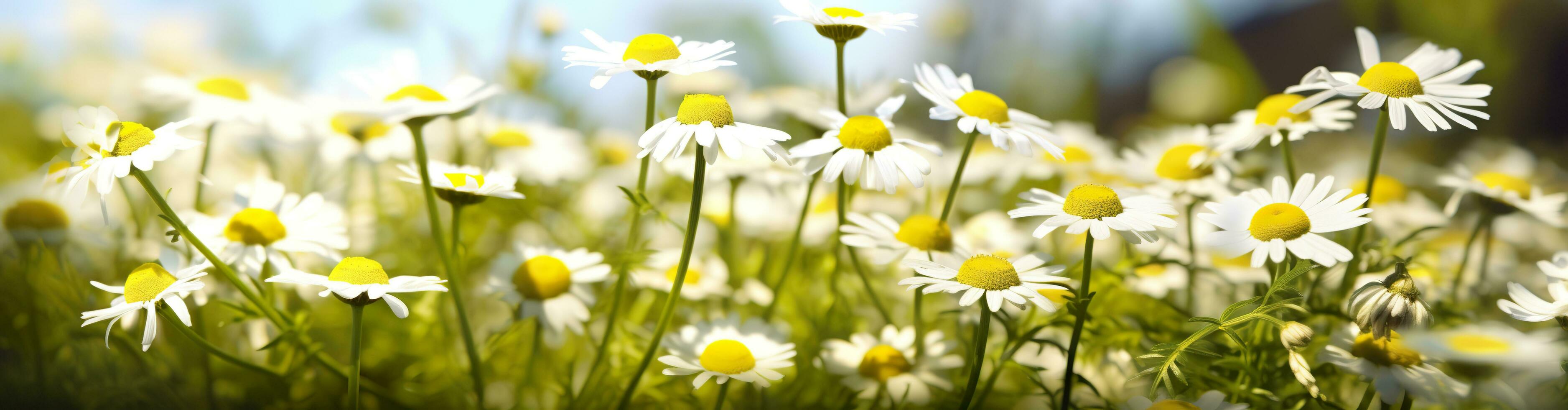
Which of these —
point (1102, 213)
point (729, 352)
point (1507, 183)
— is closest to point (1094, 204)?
point (1102, 213)

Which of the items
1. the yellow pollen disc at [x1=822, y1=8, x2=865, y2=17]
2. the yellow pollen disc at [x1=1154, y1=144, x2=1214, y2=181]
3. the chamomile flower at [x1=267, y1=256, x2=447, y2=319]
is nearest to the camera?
the chamomile flower at [x1=267, y1=256, x2=447, y2=319]

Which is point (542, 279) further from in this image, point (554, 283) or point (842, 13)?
point (842, 13)

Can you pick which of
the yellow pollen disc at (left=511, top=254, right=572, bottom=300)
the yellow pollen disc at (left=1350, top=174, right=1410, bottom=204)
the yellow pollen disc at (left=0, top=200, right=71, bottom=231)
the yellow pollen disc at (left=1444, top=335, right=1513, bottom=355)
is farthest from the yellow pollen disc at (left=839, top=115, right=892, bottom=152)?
the yellow pollen disc at (left=0, top=200, right=71, bottom=231)

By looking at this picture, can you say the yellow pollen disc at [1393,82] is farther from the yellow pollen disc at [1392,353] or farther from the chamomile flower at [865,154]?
the chamomile flower at [865,154]

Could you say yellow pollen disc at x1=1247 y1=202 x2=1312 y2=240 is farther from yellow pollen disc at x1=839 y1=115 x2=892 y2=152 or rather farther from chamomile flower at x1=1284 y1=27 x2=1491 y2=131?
yellow pollen disc at x1=839 y1=115 x2=892 y2=152

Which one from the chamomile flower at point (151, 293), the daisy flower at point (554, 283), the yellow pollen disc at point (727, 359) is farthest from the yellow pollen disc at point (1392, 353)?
the chamomile flower at point (151, 293)

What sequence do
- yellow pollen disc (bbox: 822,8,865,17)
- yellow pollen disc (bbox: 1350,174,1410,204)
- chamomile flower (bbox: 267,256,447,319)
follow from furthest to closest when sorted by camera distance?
yellow pollen disc (bbox: 1350,174,1410,204) < yellow pollen disc (bbox: 822,8,865,17) < chamomile flower (bbox: 267,256,447,319)

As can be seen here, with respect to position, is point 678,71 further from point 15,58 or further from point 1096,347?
point 15,58
